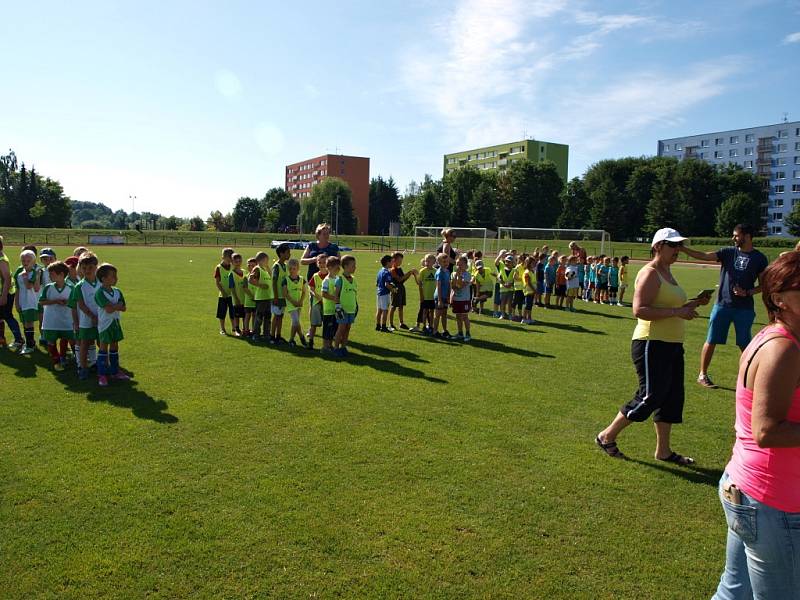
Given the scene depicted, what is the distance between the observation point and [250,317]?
11.5 metres

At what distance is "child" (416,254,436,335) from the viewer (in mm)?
12172

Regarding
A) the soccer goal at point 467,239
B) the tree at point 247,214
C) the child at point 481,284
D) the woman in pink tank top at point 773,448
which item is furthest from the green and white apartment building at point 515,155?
the woman in pink tank top at point 773,448

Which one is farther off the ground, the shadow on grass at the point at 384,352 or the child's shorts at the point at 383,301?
the child's shorts at the point at 383,301

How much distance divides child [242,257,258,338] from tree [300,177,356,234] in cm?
8258

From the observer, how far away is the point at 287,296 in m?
10.5

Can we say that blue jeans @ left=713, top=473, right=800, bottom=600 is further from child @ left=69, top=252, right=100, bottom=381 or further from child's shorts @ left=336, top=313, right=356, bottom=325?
child @ left=69, top=252, right=100, bottom=381

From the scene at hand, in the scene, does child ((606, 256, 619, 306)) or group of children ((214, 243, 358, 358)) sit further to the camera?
child ((606, 256, 619, 306))

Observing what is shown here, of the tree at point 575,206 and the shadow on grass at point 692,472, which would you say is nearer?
the shadow on grass at point 692,472

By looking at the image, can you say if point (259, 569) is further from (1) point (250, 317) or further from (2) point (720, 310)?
(1) point (250, 317)

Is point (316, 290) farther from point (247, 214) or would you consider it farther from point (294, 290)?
point (247, 214)

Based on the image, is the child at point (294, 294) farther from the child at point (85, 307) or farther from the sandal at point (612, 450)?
the sandal at point (612, 450)

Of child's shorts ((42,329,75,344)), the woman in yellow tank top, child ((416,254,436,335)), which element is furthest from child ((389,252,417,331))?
the woman in yellow tank top

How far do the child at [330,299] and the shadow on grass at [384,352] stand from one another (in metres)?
0.72

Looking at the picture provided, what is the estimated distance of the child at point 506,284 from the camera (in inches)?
572
